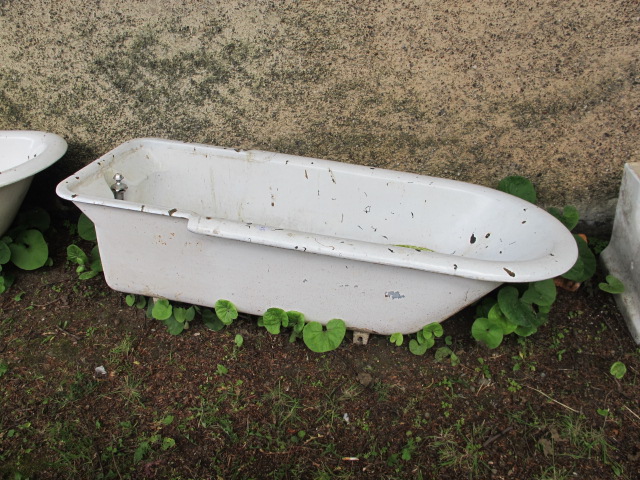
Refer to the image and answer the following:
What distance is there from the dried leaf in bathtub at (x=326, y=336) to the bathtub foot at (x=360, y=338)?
129mm

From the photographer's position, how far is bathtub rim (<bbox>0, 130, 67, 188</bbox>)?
5.82ft

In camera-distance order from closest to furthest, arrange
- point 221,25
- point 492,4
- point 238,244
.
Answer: point 238,244, point 492,4, point 221,25

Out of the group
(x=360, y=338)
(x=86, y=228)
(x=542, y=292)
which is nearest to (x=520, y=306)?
(x=542, y=292)

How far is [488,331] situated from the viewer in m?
1.82

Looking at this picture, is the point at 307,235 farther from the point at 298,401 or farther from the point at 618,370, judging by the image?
the point at 618,370

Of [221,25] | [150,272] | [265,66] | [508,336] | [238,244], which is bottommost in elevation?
[508,336]

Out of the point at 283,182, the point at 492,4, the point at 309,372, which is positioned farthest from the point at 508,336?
the point at 492,4

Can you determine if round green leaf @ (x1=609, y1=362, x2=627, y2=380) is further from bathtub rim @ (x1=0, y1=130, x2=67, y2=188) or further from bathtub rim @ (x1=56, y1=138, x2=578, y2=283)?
bathtub rim @ (x1=0, y1=130, x2=67, y2=188)

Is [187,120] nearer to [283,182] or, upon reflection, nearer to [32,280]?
[283,182]

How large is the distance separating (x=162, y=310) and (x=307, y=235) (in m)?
0.72

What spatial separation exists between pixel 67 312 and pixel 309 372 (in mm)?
1032

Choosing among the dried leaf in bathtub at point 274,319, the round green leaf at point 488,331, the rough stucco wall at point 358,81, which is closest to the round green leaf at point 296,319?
the dried leaf in bathtub at point 274,319

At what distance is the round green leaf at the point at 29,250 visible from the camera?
6.98ft

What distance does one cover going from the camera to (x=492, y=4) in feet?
5.94
